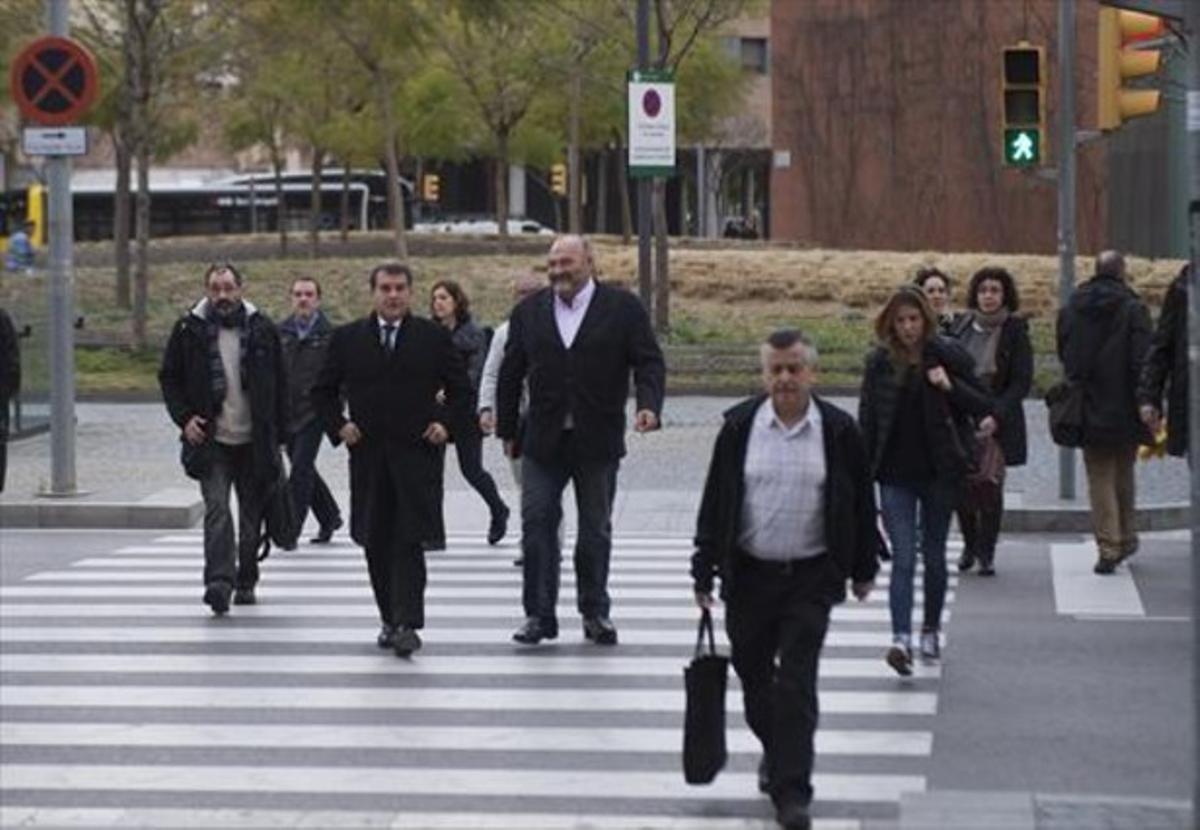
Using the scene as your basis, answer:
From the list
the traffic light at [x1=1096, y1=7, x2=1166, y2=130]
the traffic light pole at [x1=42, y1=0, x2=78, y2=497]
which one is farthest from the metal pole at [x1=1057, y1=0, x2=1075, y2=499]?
the traffic light pole at [x1=42, y1=0, x2=78, y2=497]

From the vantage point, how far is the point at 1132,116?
17406mm

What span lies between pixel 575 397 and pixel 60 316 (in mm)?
7449

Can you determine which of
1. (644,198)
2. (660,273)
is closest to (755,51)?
(660,273)

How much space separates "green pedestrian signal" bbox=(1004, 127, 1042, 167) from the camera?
61.1 feet

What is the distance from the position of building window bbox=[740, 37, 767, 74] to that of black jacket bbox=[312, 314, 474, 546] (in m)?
74.8

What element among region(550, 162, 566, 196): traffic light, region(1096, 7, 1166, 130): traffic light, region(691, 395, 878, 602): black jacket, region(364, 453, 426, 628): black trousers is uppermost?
region(550, 162, 566, 196): traffic light

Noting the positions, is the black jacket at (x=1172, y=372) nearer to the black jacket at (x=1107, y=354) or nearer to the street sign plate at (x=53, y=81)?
the black jacket at (x=1107, y=354)

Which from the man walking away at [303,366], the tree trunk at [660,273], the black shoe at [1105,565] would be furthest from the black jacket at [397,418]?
the tree trunk at [660,273]

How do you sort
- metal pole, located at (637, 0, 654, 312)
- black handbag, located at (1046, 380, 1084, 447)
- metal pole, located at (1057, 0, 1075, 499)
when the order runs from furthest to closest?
metal pole, located at (637, 0, 654, 312) → metal pole, located at (1057, 0, 1075, 499) → black handbag, located at (1046, 380, 1084, 447)

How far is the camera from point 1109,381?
14773 mm

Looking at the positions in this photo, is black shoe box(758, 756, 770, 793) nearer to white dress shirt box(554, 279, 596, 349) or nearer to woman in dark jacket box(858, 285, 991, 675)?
woman in dark jacket box(858, 285, 991, 675)

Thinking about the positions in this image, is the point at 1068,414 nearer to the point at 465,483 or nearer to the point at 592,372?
the point at 592,372

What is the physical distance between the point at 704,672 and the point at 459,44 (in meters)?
45.0

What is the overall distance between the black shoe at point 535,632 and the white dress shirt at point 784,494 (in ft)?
12.6
